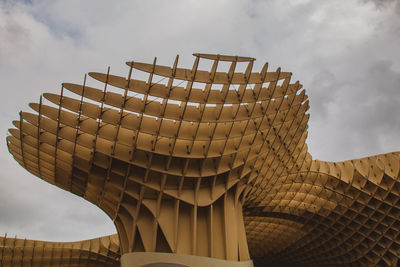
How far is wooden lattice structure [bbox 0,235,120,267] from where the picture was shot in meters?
43.4

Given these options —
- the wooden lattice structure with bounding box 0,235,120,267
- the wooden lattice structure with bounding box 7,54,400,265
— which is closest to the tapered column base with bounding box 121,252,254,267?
the wooden lattice structure with bounding box 7,54,400,265

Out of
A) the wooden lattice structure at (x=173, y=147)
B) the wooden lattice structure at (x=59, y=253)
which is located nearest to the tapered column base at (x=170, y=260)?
the wooden lattice structure at (x=173, y=147)

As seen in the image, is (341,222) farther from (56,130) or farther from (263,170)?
(56,130)

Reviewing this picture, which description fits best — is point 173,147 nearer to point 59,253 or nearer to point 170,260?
point 170,260

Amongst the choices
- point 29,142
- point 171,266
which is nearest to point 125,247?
point 171,266

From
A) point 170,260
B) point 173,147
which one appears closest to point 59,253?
point 170,260

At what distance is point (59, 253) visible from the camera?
46.3 meters

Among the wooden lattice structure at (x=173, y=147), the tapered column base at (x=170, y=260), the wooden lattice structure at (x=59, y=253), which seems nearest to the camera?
the wooden lattice structure at (x=173, y=147)

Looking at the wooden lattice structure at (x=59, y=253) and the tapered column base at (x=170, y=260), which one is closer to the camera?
the tapered column base at (x=170, y=260)

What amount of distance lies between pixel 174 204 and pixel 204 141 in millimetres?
5024

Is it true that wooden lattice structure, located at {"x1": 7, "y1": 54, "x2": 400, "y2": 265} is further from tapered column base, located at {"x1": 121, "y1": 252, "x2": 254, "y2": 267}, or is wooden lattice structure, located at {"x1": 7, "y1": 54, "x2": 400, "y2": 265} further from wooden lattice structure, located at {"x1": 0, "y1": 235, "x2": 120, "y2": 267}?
wooden lattice structure, located at {"x1": 0, "y1": 235, "x2": 120, "y2": 267}

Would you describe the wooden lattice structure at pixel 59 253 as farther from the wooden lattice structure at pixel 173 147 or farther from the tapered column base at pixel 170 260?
the tapered column base at pixel 170 260

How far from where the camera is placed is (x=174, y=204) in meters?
23.2

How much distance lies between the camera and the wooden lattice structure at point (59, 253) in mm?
43406
